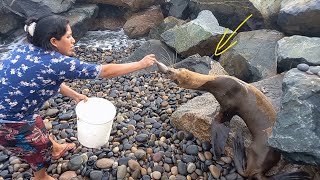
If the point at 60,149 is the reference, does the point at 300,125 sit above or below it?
above

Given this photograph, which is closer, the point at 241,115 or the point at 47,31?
the point at 47,31

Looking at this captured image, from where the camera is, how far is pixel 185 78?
376cm

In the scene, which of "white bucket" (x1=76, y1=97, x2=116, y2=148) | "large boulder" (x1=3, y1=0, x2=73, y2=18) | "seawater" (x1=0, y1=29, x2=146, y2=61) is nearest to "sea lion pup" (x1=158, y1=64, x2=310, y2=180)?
"white bucket" (x1=76, y1=97, x2=116, y2=148)

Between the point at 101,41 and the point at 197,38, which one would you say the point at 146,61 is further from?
the point at 101,41

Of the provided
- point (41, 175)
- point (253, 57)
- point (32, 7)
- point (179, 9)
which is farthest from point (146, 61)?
point (32, 7)

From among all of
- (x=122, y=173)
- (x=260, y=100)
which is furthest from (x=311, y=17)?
(x=122, y=173)

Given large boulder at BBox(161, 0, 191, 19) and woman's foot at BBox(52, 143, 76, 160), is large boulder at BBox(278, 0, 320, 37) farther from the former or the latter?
woman's foot at BBox(52, 143, 76, 160)

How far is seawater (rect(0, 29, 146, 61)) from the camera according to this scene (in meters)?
8.35

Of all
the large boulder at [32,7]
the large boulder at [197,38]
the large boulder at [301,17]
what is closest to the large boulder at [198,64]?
the large boulder at [197,38]

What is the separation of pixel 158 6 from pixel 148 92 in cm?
417

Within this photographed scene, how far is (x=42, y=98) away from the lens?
3133 millimetres

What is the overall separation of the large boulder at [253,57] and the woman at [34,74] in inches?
119

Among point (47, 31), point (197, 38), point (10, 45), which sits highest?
point (47, 31)

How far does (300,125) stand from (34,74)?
2425 millimetres
